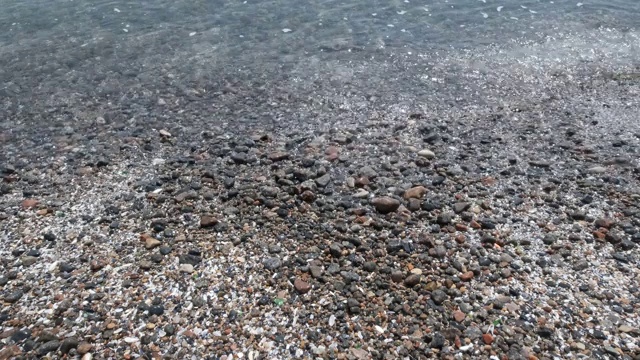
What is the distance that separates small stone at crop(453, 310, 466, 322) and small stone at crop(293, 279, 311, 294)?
1.59m

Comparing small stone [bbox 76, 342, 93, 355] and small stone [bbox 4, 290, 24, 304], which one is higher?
small stone [bbox 4, 290, 24, 304]

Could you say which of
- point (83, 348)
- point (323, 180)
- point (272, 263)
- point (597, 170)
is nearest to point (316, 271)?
point (272, 263)

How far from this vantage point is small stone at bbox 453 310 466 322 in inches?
212

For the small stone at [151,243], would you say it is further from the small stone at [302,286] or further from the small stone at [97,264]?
the small stone at [302,286]

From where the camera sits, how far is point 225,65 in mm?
11516

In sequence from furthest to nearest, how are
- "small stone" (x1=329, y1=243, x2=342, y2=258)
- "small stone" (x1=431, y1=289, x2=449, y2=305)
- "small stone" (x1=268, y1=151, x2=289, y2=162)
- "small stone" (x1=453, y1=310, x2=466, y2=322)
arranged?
1. "small stone" (x1=268, y1=151, x2=289, y2=162)
2. "small stone" (x1=329, y1=243, x2=342, y2=258)
3. "small stone" (x1=431, y1=289, x2=449, y2=305)
4. "small stone" (x1=453, y1=310, x2=466, y2=322)

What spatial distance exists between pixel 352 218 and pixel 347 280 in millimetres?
1197

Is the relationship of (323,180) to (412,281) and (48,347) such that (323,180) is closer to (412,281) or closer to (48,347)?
(412,281)

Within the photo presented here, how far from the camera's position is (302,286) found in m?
5.75

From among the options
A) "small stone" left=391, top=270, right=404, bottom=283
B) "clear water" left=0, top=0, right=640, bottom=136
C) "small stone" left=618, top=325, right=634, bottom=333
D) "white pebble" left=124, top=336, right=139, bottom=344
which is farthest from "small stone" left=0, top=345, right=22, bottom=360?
"small stone" left=618, top=325, right=634, bottom=333

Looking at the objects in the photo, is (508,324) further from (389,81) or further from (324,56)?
(324,56)

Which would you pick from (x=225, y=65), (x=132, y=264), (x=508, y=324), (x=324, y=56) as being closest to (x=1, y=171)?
(x=132, y=264)

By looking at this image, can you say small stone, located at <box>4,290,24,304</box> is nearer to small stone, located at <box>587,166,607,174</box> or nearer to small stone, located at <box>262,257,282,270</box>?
small stone, located at <box>262,257,282,270</box>

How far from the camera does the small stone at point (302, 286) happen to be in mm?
5719
